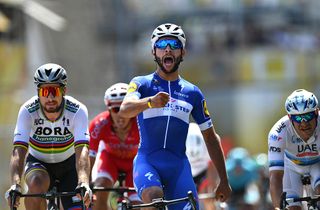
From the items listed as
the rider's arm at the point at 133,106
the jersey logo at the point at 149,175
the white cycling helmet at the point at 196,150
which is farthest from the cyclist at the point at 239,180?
the rider's arm at the point at 133,106

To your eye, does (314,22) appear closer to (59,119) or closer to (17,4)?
(17,4)

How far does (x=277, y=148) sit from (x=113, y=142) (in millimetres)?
3288

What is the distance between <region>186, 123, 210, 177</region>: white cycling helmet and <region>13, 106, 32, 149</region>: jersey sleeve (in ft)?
15.3

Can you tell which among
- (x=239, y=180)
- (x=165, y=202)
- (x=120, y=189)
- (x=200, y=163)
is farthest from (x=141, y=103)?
(x=239, y=180)

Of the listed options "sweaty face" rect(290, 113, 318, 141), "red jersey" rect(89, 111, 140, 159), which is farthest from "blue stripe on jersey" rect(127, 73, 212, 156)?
"red jersey" rect(89, 111, 140, 159)

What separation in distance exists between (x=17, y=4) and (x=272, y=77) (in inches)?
442

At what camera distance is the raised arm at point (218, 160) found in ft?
41.5

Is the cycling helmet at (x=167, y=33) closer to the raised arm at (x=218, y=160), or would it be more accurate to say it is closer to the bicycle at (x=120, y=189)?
the raised arm at (x=218, y=160)

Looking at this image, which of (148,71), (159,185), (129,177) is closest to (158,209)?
(159,185)

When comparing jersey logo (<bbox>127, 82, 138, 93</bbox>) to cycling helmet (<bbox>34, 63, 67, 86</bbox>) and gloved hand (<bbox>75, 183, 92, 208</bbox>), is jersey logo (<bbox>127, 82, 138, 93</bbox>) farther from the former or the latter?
gloved hand (<bbox>75, 183, 92, 208</bbox>)

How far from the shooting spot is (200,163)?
682 inches

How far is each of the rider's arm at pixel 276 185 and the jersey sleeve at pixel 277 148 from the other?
6cm

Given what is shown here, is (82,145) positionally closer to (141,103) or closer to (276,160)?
(141,103)

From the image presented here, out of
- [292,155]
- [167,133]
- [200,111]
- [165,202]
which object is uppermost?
[200,111]
